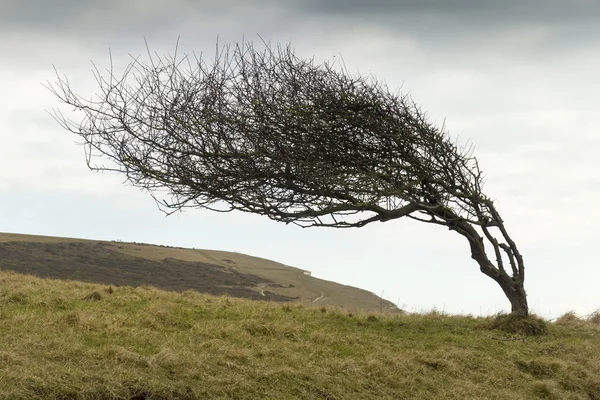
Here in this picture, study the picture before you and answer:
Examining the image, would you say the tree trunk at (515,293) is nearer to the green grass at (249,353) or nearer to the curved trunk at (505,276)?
the curved trunk at (505,276)

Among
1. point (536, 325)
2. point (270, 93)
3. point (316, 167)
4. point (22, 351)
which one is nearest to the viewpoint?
point (22, 351)

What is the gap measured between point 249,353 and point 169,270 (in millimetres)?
18759

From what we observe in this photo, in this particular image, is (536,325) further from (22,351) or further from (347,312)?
(22,351)

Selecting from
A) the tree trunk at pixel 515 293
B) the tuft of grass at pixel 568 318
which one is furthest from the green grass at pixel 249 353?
the tuft of grass at pixel 568 318

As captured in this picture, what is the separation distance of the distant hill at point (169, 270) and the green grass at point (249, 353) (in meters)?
8.00

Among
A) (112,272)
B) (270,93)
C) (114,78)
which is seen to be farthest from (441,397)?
(112,272)

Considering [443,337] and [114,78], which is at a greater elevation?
[114,78]

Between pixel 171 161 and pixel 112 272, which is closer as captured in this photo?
pixel 171 161

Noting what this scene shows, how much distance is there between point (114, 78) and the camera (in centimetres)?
1410

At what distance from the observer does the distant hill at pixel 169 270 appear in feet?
78.5

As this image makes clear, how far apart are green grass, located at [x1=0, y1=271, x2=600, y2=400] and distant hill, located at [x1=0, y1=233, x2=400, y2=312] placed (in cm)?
800

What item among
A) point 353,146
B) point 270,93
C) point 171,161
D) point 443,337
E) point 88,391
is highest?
point 270,93

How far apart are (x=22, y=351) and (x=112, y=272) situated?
16.7m

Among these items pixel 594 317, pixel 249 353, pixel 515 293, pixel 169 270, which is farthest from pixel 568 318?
pixel 169 270
